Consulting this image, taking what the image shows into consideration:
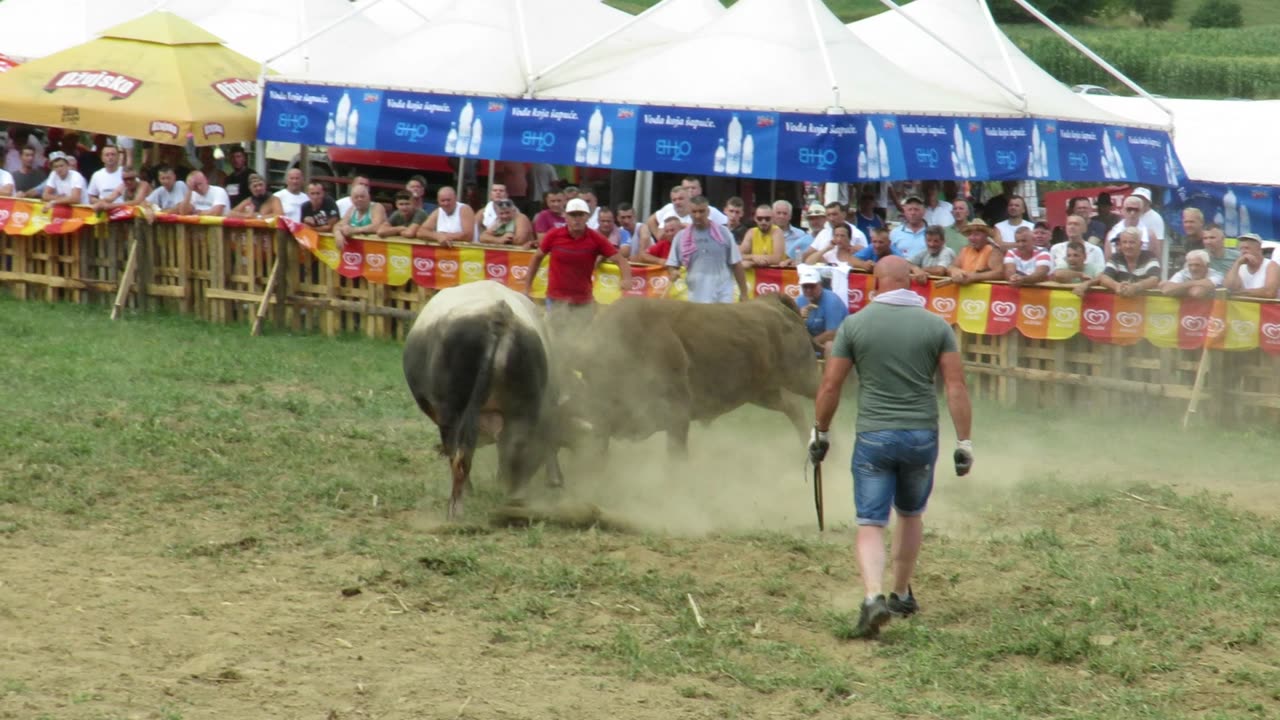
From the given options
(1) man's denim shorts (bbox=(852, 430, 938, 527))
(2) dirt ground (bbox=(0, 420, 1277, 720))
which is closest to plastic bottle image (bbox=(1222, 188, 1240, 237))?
(2) dirt ground (bbox=(0, 420, 1277, 720))

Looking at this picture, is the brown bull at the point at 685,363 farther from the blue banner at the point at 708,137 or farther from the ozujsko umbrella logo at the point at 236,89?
the ozujsko umbrella logo at the point at 236,89

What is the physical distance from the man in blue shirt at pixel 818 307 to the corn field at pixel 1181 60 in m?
37.8

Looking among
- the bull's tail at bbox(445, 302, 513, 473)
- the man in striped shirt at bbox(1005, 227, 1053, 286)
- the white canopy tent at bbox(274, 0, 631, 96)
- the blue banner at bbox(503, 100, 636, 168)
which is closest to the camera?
the bull's tail at bbox(445, 302, 513, 473)

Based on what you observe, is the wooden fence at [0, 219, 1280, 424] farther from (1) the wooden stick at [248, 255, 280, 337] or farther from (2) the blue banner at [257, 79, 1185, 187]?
(2) the blue banner at [257, 79, 1185, 187]

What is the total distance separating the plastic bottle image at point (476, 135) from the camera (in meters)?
18.1

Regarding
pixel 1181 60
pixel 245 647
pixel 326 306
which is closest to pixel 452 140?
pixel 326 306

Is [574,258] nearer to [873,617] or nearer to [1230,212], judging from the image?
[873,617]

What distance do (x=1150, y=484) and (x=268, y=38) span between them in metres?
18.9

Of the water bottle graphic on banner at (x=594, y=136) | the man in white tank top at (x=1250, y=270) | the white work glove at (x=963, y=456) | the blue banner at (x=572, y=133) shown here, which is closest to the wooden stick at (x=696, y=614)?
the white work glove at (x=963, y=456)

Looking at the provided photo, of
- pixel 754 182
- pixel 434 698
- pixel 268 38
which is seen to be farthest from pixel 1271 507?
pixel 268 38

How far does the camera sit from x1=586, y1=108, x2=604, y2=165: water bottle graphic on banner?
684 inches

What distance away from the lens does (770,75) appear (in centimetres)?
1727

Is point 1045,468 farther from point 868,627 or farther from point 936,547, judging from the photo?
point 868,627

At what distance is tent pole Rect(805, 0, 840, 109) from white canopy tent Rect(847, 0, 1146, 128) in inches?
46.5
